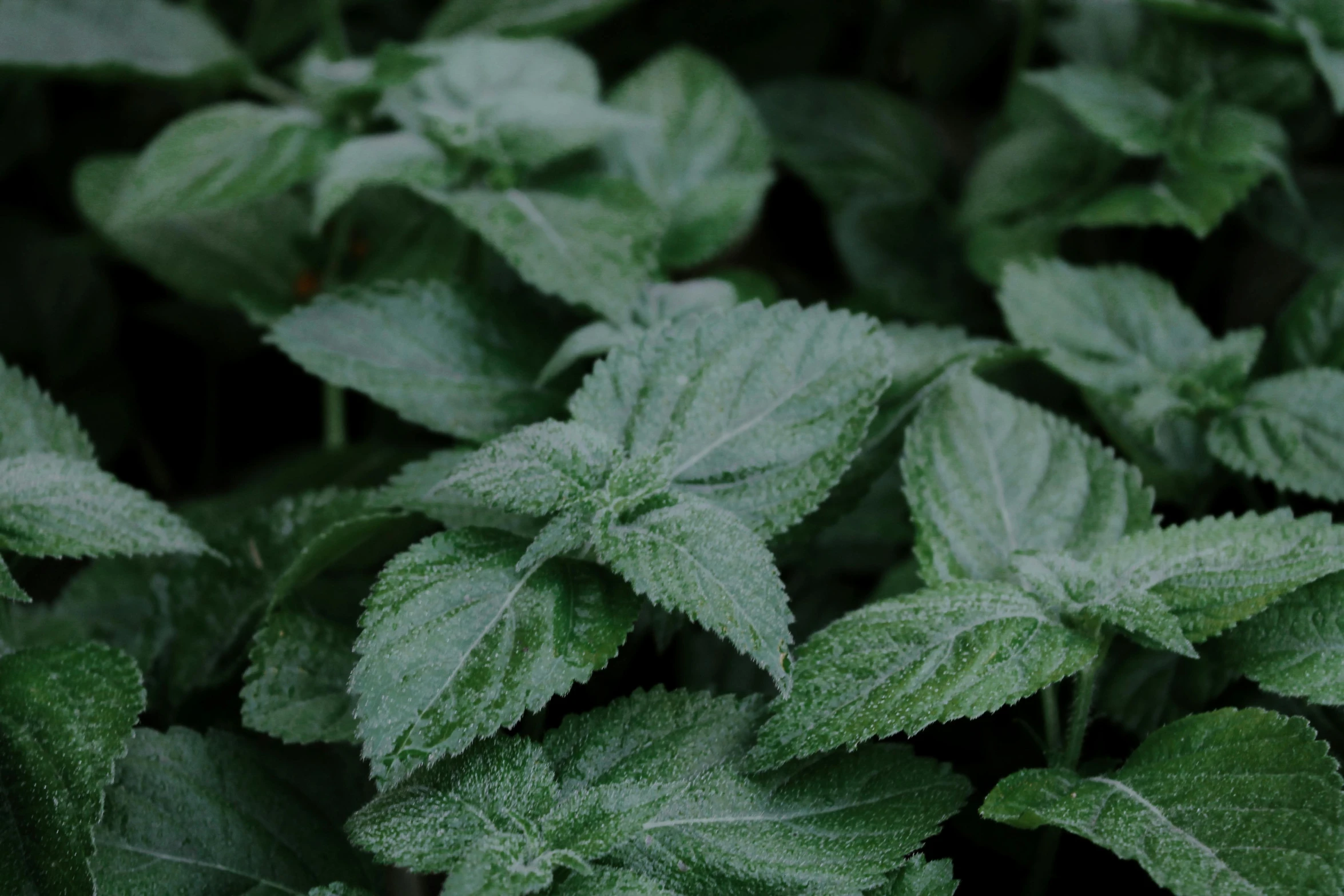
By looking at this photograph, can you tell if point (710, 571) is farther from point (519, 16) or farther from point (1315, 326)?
point (519, 16)

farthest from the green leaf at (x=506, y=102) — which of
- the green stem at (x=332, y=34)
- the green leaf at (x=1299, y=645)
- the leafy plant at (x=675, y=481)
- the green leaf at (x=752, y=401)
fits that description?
the green leaf at (x=1299, y=645)

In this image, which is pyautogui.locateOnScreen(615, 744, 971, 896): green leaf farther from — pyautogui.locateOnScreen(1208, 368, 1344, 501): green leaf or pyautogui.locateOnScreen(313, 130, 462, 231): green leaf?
pyautogui.locateOnScreen(313, 130, 462, 231): green leaf

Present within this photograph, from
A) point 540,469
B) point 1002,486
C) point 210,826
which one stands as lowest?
point 210,826

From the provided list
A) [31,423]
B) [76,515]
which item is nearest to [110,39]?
[31,423]

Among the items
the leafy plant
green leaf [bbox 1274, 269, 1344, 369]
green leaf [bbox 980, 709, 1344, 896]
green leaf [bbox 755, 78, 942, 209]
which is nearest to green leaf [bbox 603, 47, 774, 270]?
the leafy plant

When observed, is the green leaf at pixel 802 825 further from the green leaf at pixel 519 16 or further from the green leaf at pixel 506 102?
the green leaf at pixel 519 16

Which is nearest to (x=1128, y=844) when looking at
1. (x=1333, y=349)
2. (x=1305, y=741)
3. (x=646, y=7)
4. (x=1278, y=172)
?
(x=1305, y=741)
